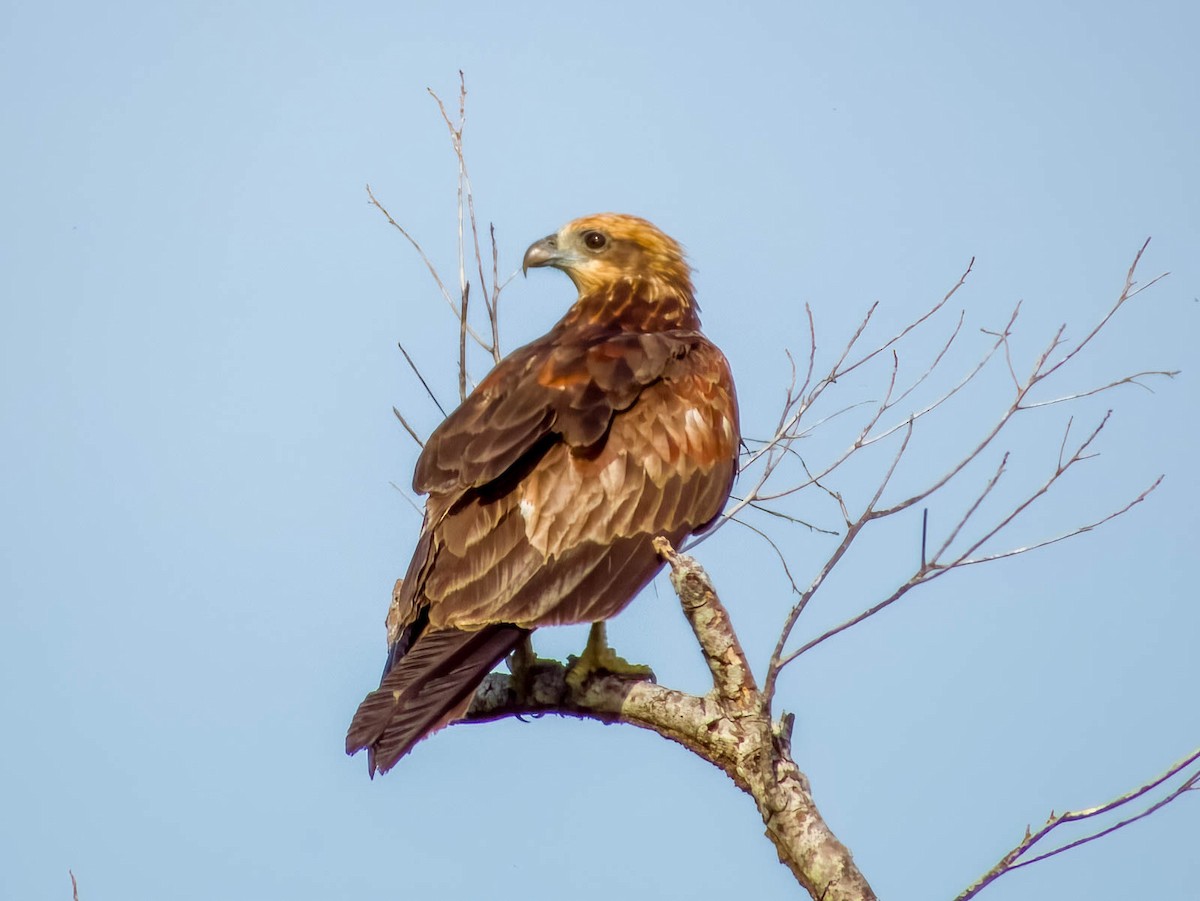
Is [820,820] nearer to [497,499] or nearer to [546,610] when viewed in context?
[546,610]

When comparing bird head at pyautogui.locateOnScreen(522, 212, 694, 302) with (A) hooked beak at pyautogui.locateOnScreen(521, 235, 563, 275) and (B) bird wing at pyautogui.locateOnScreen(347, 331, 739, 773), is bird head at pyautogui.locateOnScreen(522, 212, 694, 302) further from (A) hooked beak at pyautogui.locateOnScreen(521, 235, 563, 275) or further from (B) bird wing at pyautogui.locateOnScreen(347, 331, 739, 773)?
(B) bird wing at pyautogui.locateOnScreen(347, 331, 739, 773)

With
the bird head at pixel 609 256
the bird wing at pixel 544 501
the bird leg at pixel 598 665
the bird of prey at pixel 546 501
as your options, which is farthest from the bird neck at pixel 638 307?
the bird leg at pixel 598 665

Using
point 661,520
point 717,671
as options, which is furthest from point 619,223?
point 717,671

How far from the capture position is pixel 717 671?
5.05m

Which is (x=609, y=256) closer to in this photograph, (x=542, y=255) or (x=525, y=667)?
(x=542, y=255)

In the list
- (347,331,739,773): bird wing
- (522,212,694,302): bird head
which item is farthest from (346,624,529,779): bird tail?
(522,212,694,302): bird head

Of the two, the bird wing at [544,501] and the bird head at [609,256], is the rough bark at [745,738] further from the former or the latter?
the bird head at [609,256]

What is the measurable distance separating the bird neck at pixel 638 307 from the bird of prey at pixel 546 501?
55cm

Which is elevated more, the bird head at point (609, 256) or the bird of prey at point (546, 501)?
the bird head at point (609, 256)

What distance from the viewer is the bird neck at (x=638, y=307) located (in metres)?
7.49

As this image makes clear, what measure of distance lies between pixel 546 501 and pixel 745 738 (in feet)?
4.60

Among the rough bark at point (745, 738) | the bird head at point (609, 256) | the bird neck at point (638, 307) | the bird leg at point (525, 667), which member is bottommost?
the rough bark at point (745, 738)

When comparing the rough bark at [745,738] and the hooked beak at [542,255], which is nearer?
the rough bark at [745,738]

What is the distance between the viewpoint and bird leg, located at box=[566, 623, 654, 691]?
19.5ft
